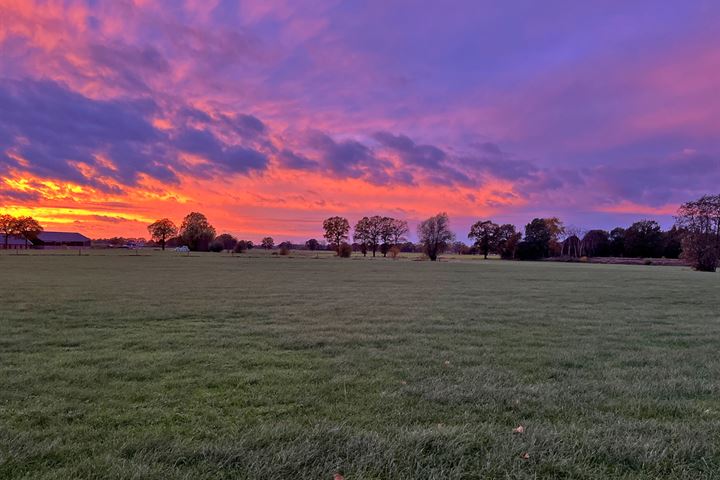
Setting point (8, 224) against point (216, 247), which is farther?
point (8, 224)

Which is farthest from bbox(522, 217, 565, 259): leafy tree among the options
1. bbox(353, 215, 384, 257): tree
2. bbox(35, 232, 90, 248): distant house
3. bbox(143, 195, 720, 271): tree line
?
bbox(35, 232, 90, 248): distant house

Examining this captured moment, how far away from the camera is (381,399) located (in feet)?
17.0

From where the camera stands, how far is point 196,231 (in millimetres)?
116375

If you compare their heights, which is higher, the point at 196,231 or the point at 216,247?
the point at 196,231

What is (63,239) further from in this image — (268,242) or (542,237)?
(542,237)

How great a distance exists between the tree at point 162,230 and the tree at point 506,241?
93.1 m

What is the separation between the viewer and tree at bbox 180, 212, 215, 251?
114m

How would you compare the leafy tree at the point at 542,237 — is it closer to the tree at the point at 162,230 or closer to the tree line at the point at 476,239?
the tree line at the point at 476,239

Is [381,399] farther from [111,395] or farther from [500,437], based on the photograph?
[111,395]

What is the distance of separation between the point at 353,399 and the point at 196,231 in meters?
119

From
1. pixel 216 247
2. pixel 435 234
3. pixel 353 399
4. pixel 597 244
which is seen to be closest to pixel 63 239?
pixel 216 247

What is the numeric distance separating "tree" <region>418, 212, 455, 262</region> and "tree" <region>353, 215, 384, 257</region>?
16.6 meters


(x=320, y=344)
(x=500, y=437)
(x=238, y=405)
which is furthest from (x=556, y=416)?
(x=320, y=344)

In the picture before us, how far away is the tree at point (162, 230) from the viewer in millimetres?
125375
